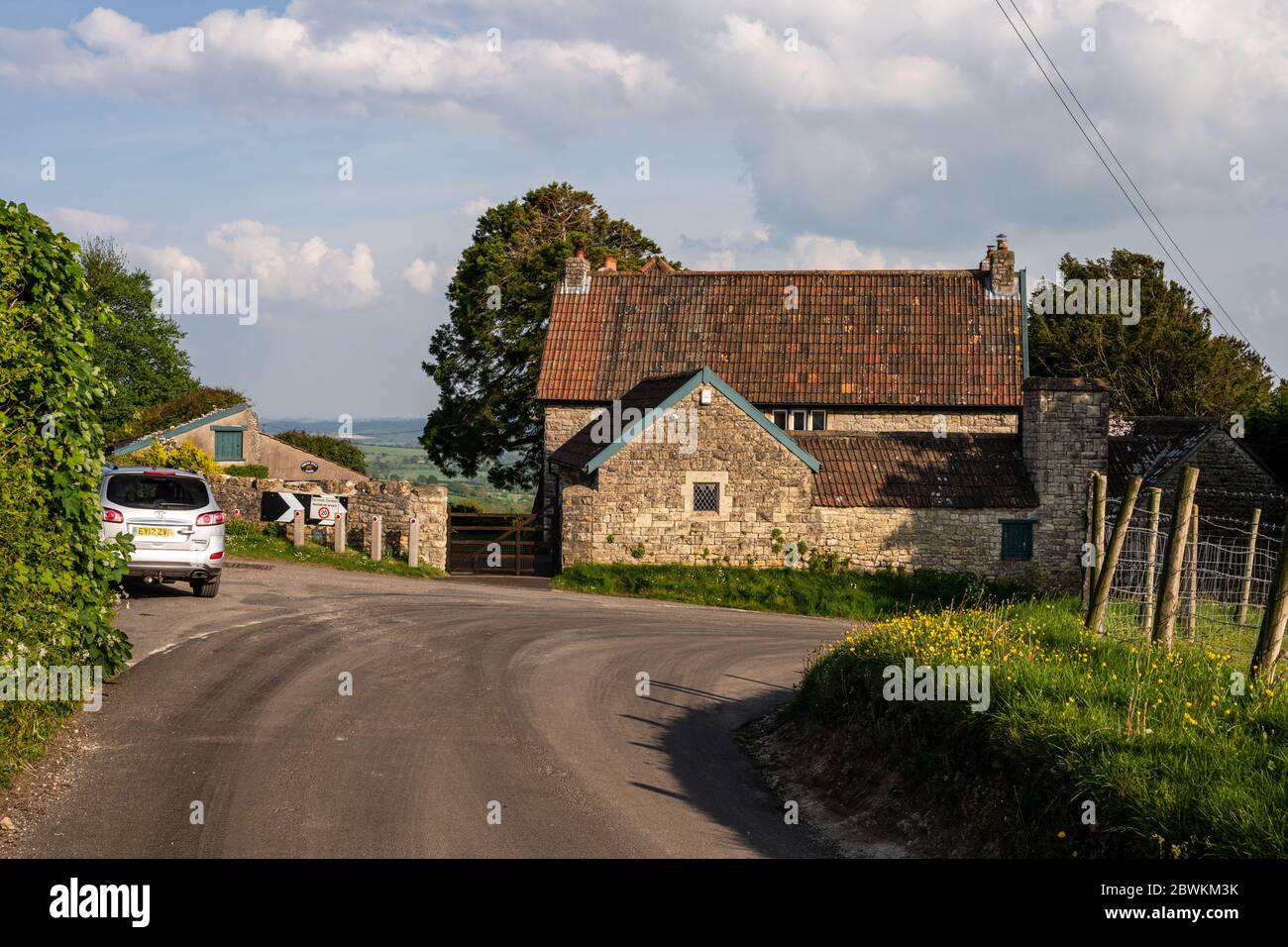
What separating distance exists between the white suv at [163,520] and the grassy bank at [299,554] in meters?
8.54

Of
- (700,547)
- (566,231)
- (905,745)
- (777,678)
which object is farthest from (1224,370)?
(905,745)

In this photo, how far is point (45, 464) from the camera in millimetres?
10156

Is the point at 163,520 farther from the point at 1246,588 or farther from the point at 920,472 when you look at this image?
the point at 920,472

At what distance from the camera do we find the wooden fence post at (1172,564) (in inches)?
413

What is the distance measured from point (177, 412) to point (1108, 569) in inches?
1698

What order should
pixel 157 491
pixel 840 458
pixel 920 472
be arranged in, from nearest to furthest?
pixel 157 491 → pixel 920 472 → pixel 840 458

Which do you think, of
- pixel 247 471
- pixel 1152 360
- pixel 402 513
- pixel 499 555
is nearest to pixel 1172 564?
pixel 499 555

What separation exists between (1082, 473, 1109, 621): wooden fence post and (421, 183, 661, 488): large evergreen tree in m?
31.5

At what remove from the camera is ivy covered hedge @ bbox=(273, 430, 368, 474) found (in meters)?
61.5

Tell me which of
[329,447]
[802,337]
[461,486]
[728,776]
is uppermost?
[802,337]

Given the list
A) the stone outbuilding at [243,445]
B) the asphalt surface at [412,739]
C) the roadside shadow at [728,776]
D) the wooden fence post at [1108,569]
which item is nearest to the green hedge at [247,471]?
the stone outbuilding at [243,445]
